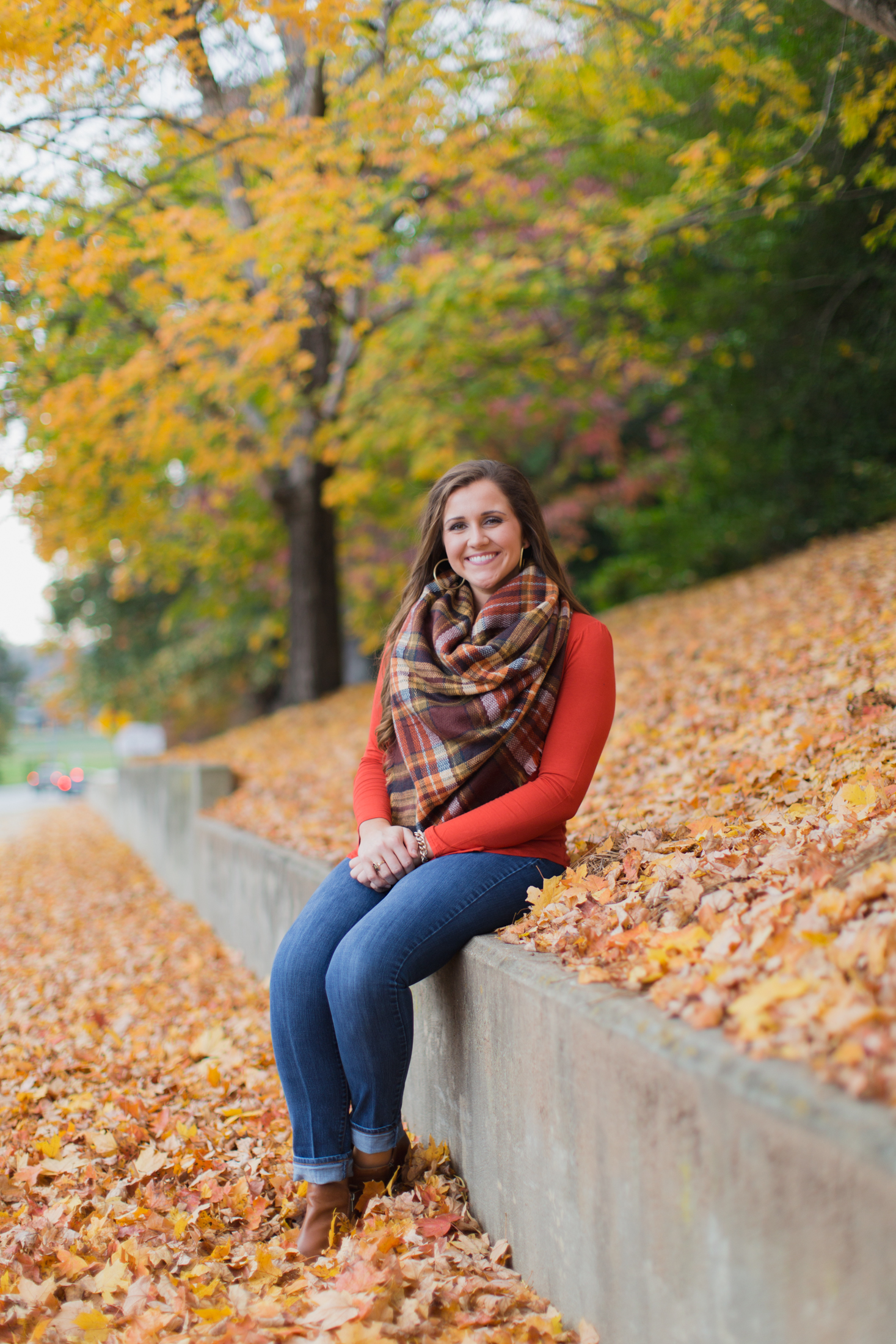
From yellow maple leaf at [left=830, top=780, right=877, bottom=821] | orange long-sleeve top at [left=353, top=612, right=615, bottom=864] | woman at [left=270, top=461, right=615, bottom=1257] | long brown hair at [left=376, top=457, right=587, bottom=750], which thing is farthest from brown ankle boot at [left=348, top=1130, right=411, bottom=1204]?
yellow maple leaf at [left=830, top=780, right=877, bottom=821]

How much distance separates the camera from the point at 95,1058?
12.9 feet

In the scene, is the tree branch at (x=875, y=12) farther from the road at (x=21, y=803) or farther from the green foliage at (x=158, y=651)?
the road at (x=21, y=803)

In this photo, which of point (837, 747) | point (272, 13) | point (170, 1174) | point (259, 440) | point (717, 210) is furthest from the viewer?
point (259, 440)

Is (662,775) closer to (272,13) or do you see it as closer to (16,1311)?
(16,1311)

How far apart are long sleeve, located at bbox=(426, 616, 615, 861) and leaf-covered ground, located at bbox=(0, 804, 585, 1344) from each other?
0.89 meters

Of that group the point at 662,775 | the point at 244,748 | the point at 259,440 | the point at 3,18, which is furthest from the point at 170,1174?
the point at 259,440

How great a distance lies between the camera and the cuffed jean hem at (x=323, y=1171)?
234 cm

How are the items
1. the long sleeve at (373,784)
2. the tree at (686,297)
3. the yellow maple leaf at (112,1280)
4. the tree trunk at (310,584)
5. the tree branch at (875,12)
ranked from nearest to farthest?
1. the yellow maple leaf at (112,1280)
2. the long sleeve at (373,784)
3. the tree branch at (875,12)
4. the tree at (686,297)
5. the tree trunk at (310,584)

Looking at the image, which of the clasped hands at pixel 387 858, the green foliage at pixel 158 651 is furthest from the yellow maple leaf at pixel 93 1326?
the green foliage at pixel 158 651

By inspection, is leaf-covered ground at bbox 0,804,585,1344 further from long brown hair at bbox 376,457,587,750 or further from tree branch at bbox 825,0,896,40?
tree branch at bbox 825,0,896,40

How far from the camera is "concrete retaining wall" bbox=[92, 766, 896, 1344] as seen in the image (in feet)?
4.18

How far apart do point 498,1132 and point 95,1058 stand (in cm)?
236

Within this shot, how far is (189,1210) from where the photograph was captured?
264 centimetres

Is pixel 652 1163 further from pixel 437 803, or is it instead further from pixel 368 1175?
pixel 437 803
